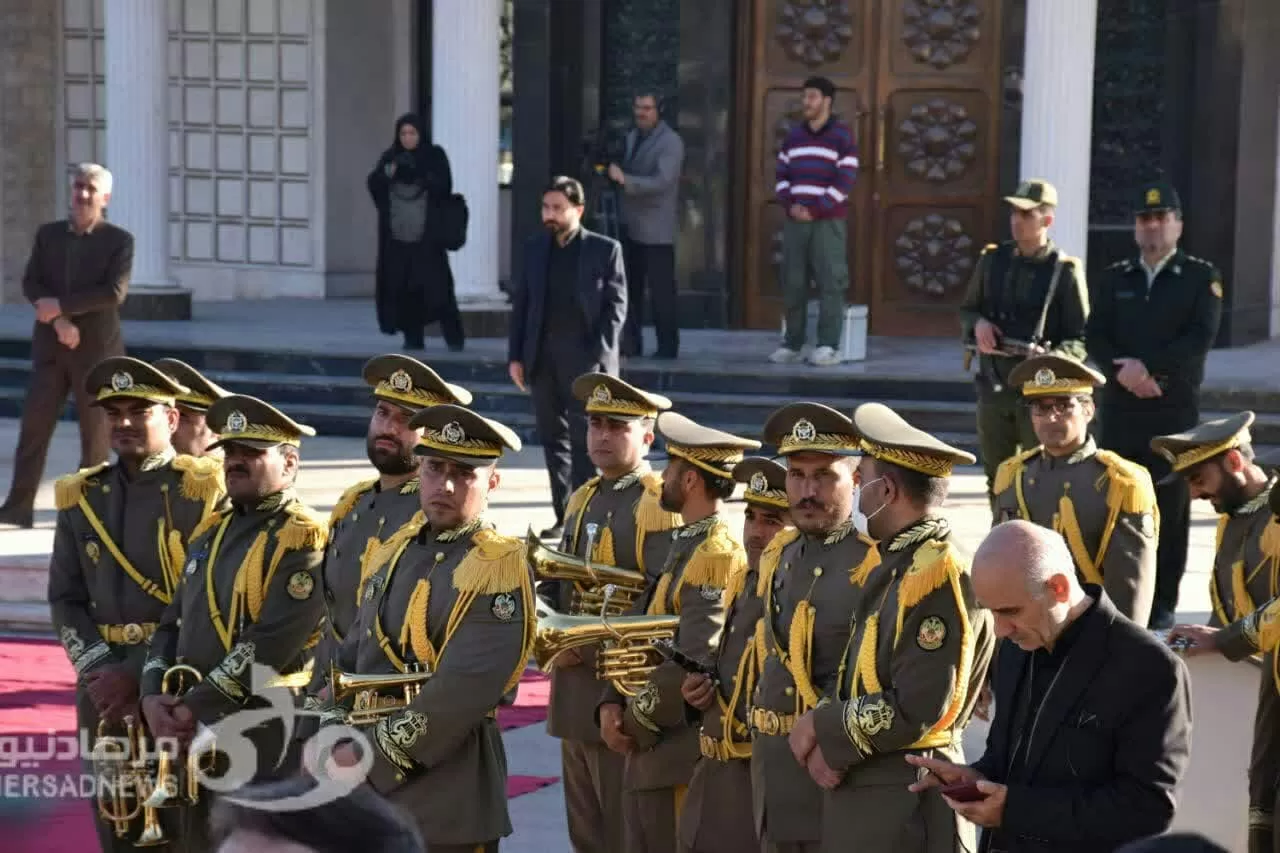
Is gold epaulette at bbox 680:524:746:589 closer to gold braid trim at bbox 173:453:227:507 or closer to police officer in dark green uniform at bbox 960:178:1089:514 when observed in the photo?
gold braid trim at bbox 173:453:227:507

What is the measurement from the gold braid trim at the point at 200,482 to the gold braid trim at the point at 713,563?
5.17ft

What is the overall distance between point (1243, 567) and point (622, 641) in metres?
2.09

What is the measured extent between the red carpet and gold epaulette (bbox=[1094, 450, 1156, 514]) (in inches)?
99.2

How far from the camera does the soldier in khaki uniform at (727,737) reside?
21.3 ft

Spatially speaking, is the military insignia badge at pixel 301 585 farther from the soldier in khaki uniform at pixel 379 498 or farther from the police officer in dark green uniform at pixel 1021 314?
the police officer in dark green uniform at pixel 1021 314

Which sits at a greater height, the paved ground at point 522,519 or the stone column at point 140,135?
the stone column at point 140,135

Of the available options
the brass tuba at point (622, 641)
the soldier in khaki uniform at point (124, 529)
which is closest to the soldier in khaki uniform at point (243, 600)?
the soldier in khaki uniform at point (124, 529)

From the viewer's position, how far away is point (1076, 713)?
202 inches

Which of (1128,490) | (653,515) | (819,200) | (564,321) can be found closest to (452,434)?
(653,515)

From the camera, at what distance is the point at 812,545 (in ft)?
20.1

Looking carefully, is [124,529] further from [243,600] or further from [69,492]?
[243,600]

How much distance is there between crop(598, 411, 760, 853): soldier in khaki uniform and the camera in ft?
22.5

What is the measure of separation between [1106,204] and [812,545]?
12.5 m

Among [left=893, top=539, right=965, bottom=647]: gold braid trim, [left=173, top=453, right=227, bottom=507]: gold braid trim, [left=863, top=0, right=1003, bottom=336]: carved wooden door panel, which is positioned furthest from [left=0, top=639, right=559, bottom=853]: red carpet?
[left=863, top=0, right=1003, bottom=336]: carved wooden door panel
